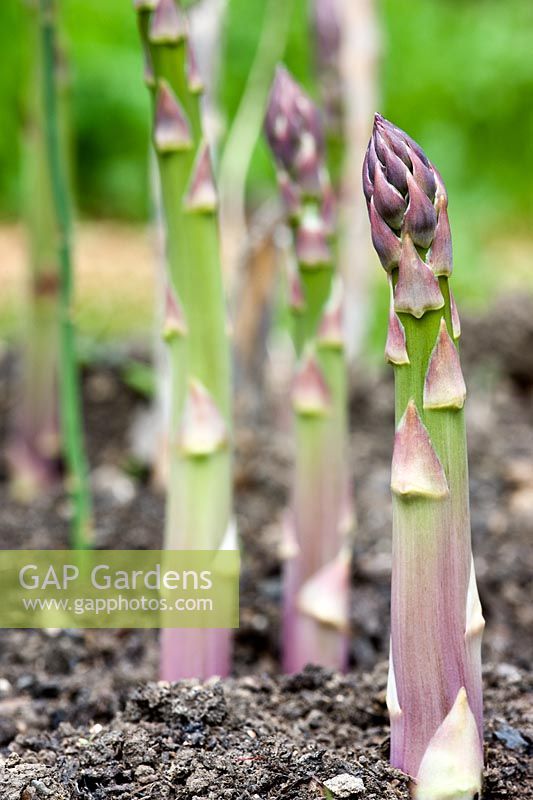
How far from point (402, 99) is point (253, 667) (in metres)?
5.55

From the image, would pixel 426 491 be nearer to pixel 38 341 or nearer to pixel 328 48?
pixel 38 341

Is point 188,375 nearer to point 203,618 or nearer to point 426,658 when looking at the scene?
point 203,618

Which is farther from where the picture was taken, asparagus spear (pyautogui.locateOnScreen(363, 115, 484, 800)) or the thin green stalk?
the thin green stalk

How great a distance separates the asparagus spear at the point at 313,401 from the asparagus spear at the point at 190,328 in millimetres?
177

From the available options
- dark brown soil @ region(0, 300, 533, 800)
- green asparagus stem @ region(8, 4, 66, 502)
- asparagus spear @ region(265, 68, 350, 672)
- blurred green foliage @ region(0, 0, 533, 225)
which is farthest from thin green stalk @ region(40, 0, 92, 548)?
blurred green foliage @ region(0, 0, 533, 225)

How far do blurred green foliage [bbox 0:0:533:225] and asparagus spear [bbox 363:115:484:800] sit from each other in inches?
213

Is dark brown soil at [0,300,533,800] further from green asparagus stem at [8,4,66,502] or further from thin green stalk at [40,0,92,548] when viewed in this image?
thin green stalk at [40,0,92,548]

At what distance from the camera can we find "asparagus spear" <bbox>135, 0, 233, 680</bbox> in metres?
1.32

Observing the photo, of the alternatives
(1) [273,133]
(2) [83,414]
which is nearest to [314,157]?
(1) [273,133]

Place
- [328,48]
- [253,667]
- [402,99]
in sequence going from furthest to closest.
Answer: [402,99] → [328,48] → [253,667]

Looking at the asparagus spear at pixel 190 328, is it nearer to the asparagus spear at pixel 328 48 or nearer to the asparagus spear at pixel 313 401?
the asparagus spear at pixel 313 401

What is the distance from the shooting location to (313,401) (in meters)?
1.53

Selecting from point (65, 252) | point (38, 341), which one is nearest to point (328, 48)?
point (38, 341)

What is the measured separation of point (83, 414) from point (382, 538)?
1042mm
